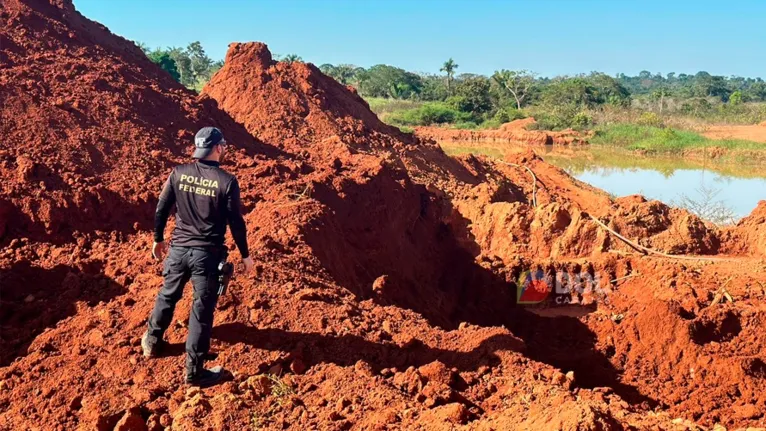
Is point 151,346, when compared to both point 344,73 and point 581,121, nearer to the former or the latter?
point 581,121

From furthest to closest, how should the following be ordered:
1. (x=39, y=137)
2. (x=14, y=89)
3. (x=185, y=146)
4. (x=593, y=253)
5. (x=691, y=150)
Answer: (x=691, y=150) → (x=593, y=253) → (x=185, y=146) → (x=14, y=89) → (x=39, y=137)

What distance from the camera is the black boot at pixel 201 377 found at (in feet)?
12.2

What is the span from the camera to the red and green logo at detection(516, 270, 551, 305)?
8031mm

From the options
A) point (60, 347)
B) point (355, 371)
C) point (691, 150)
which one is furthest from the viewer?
point (691, 150)

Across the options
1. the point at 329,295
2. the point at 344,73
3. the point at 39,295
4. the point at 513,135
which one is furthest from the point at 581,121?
the point at 344,73

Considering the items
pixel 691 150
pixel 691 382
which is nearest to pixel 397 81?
pixel 691 150

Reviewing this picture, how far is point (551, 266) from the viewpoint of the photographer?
27.1 ft

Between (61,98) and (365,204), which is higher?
(61,98)

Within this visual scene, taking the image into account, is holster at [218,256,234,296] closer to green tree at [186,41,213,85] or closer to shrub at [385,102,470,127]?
shrub at [385,102,470,127]

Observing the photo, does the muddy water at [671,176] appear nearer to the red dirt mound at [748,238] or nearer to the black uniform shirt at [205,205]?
the red dirt mound at [748,238]

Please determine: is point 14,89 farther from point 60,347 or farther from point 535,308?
point 535,308

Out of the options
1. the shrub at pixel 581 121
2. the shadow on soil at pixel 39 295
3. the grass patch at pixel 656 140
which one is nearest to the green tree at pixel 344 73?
the shrub at pixel 581 121

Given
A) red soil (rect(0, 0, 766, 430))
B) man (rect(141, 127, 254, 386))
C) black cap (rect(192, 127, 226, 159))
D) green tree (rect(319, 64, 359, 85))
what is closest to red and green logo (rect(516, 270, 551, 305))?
red soil (rect(0, 0, 766, 430))

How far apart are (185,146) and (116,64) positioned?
250 centimetres
